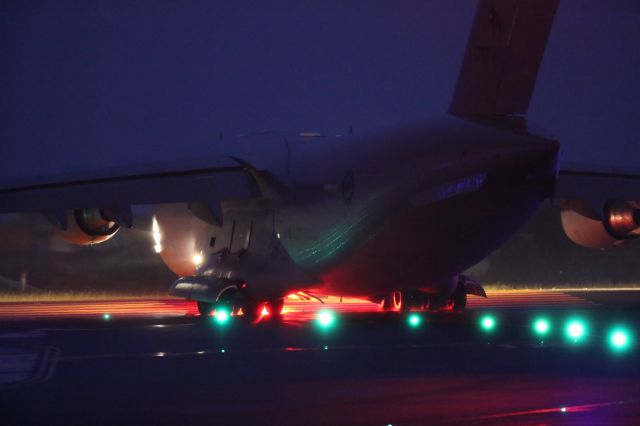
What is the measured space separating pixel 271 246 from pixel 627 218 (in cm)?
835

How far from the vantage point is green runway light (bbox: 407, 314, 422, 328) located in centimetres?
1984

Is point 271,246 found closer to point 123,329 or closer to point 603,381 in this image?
point 123,329

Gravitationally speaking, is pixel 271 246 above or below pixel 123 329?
above

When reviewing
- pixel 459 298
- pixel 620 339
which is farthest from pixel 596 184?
pixel 620 339

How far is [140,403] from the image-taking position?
390 inches

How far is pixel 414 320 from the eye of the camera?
2109 cm

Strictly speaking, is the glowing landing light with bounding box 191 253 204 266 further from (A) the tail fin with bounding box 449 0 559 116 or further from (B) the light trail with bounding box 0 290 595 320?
(A) the tail fin with bounding box 449 0 559 116

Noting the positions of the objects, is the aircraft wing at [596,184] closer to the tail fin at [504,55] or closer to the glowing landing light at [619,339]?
the glowing landing light at [619,339]

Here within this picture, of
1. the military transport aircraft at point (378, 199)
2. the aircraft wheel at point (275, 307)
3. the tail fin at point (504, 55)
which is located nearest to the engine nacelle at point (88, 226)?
the military transport aircraft at point (378, 199)

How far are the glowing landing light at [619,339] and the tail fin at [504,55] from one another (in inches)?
162

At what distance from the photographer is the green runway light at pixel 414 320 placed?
1984 centimetres

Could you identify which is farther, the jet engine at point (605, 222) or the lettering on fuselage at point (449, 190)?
the jet engine at point (605, 222)

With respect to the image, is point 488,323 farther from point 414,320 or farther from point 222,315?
point 222,315

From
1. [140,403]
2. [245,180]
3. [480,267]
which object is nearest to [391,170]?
[245,180]
